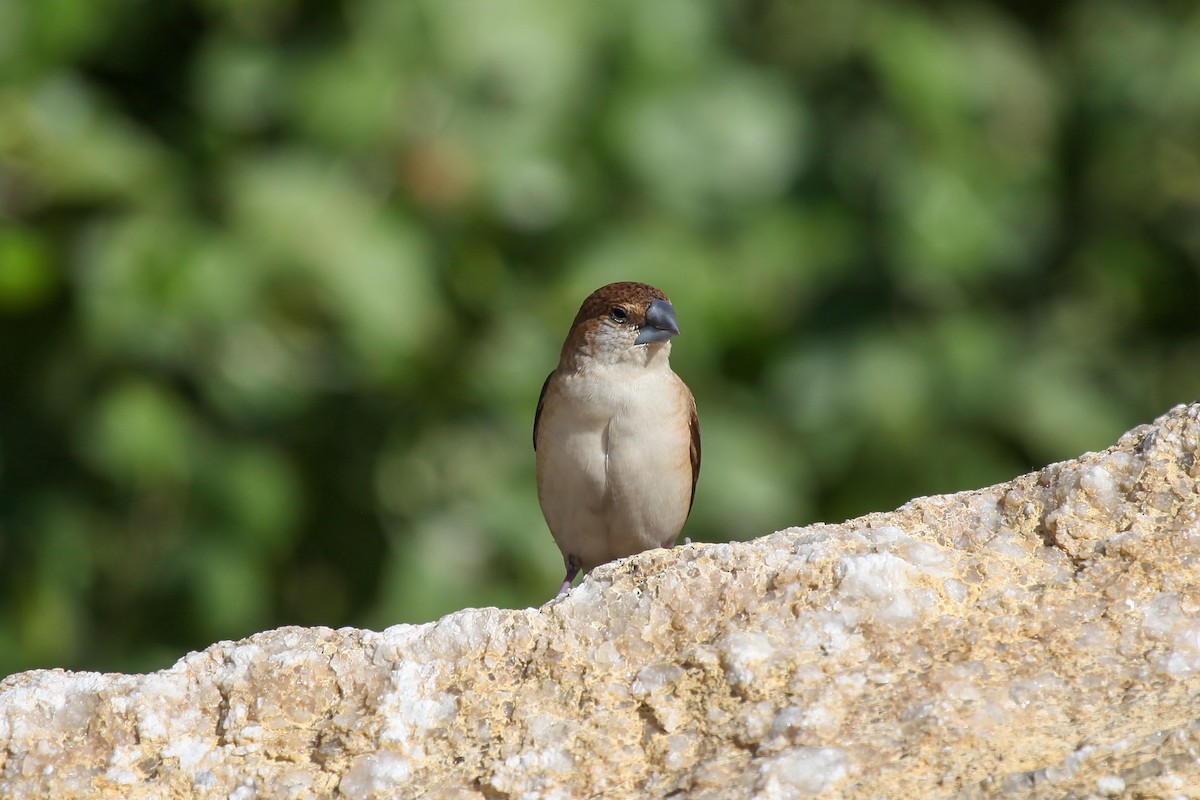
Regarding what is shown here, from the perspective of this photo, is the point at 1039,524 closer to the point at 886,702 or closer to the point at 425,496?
the point at 886,702

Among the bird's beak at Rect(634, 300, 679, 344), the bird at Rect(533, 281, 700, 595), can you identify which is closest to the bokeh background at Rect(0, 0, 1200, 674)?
the bird at Rect(533, 281, 700, 595)

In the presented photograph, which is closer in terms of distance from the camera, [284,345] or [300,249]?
[300,249]

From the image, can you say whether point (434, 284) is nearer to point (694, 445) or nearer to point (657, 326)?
point (657, 326)

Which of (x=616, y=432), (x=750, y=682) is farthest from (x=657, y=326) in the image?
(x=750, y=682)

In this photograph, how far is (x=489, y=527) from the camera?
21.8ft

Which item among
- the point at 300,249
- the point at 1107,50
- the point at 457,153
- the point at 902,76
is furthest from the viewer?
the point at 1107,50

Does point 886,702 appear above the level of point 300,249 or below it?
below

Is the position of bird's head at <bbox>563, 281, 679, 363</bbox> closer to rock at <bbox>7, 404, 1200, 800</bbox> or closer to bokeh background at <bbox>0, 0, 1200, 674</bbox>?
bokeh background at <bbox>0, 0, 1200, 674</bbox>

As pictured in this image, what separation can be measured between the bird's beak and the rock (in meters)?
2.57

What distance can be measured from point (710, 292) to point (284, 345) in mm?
1841

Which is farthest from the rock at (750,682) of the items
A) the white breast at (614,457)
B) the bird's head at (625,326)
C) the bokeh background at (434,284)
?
the bokeh background at (434,284)

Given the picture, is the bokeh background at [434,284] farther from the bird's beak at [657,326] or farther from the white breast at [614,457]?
the bird's beak at [657,326]

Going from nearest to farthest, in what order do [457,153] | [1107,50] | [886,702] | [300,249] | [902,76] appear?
[886,702] < [300,249] < [457,153] < [902,76] < [1107,50]

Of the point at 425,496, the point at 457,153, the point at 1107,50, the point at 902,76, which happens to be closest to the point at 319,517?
the point at 425,496
